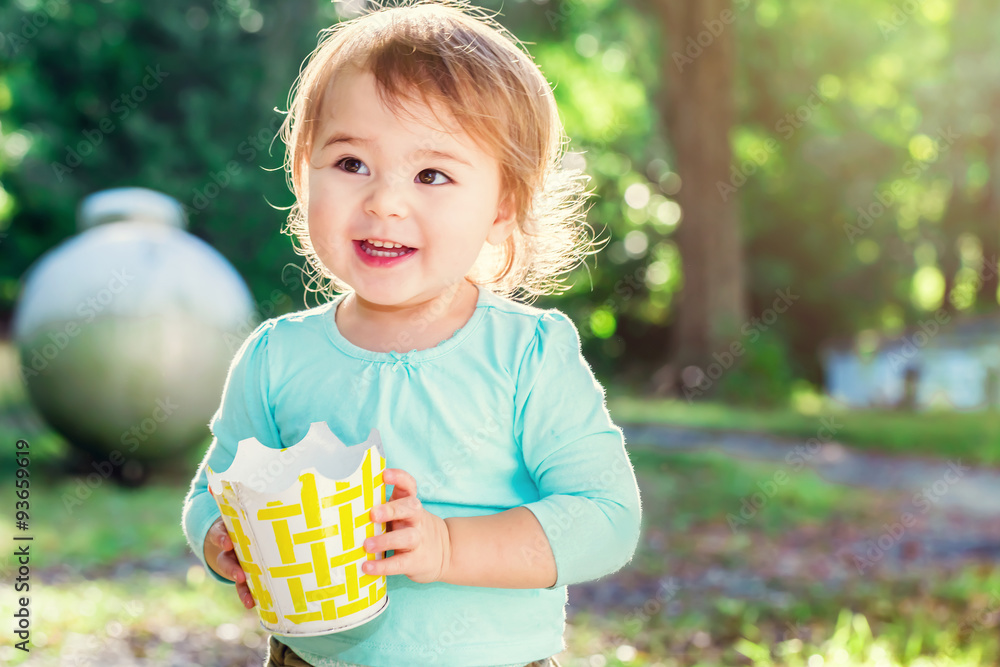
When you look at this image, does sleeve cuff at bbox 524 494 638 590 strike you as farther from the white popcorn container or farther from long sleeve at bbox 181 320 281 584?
long sleeve at bbox 181 320 281 584

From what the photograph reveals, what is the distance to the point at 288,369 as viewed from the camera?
192 centimetres

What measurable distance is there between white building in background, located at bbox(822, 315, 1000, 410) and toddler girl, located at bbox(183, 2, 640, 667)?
12874mm

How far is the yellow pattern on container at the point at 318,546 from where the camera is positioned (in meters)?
1.53

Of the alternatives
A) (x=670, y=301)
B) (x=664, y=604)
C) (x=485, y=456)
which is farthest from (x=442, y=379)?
(x=670, y=301)

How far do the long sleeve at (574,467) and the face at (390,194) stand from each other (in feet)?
0.83

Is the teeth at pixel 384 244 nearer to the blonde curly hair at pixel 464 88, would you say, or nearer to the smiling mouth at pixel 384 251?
the smiling mouth at pixel 384 251

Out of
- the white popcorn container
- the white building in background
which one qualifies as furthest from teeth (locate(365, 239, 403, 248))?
the white building in background

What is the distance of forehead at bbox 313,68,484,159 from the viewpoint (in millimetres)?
1786

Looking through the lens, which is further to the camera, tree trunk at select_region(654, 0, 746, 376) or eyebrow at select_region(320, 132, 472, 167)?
tree trunk at select_region(654, 0, 746, 376)

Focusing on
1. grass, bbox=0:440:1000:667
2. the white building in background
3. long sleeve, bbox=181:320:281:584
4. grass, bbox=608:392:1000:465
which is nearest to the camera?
long sleeve, bbox=181:320:281:584

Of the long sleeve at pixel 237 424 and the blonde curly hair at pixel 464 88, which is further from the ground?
the blonde curly hair at pixel 464 88

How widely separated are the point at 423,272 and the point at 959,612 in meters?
4.14

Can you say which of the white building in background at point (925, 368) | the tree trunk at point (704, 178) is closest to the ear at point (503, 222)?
the white building in background at point (925, 368)

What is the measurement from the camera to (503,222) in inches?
80.4
